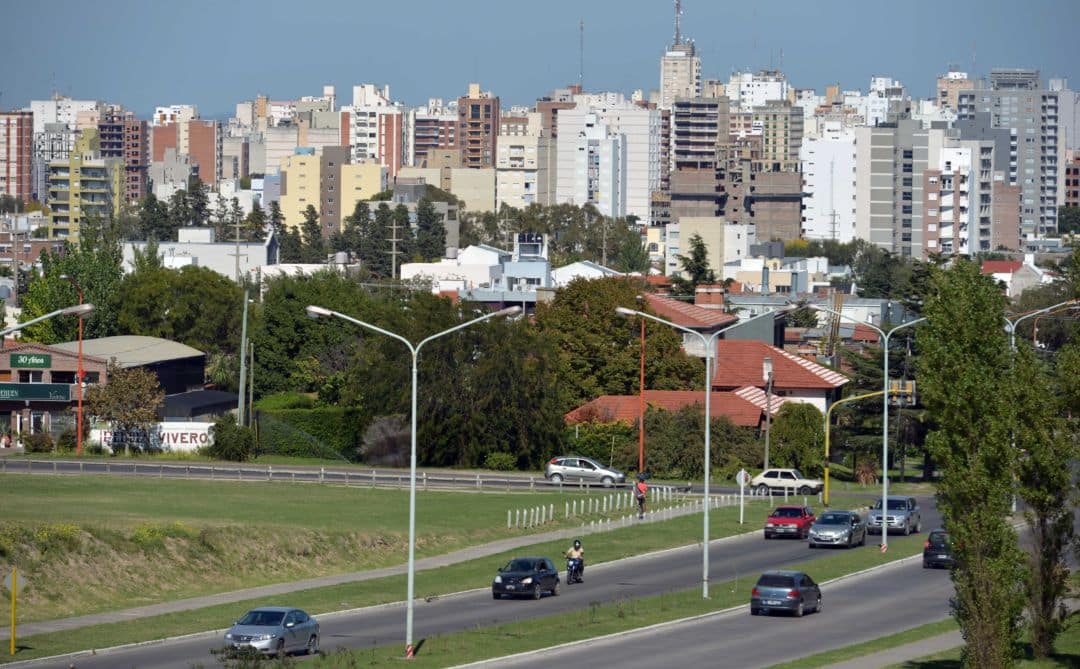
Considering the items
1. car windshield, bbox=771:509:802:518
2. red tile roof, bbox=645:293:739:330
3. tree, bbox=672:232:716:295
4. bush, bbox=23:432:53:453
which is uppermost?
tree, bbox=672:232:716:295

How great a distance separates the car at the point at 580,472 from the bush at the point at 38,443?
26.9m

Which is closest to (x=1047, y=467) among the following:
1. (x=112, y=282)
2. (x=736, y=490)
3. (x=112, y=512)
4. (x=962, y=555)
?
(x=962, y=555)

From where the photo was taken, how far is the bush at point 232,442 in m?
93.7

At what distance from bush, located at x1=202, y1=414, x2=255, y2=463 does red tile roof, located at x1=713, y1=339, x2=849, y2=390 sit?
26.3 m

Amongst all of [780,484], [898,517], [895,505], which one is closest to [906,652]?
[898,517]

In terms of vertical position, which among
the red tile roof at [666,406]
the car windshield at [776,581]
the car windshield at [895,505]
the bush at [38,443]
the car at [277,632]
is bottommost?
the car at [277,632]

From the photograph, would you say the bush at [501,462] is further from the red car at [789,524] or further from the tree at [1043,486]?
the tree at [1043,486]

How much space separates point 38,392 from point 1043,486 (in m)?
67.8

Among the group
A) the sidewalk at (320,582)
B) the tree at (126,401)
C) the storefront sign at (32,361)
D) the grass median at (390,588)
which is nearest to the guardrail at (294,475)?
the tree at (126,401)

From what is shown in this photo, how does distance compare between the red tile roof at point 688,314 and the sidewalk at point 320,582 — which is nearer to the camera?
the sidewalk at point 320,582

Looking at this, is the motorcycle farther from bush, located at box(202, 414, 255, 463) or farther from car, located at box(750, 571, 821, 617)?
bush, located at box(202, 414, 255, 463)

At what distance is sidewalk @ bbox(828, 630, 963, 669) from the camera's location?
4081 centimetres

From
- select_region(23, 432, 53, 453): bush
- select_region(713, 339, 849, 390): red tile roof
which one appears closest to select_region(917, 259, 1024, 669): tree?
select_region(713, 339, 849, 390): red tile roof

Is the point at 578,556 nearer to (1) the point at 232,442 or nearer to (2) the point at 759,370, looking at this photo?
(1) the point at 232,442
